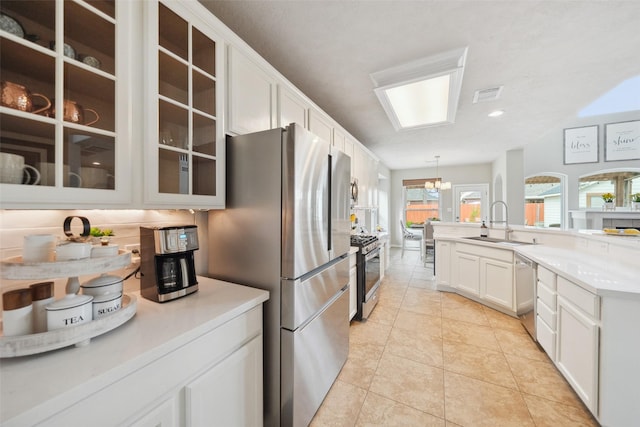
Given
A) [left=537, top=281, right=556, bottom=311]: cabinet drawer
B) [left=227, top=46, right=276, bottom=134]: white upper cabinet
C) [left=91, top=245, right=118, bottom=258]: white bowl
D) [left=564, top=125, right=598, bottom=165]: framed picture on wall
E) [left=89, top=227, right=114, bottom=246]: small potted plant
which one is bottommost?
[left=537, top=281, right=556, bottom=311]: cabinet drawer

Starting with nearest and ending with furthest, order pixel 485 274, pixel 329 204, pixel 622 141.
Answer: pixel 329 204
pixel 485 274
pixel 622 141

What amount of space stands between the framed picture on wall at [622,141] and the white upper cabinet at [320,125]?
765 cm

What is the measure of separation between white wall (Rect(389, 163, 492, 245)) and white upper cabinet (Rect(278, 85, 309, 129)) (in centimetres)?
608

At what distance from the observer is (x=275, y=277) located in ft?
4.25

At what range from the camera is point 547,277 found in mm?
1922

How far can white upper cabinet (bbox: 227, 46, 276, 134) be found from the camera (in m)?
1.44

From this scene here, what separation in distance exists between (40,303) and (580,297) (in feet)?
8.92

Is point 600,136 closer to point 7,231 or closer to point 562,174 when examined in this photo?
point 562,174

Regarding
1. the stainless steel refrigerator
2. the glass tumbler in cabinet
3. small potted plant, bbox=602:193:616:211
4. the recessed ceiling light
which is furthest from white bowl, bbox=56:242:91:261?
small potted plant, bbox=602:193:616:211

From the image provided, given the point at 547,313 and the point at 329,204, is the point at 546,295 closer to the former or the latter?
the point at 547,313

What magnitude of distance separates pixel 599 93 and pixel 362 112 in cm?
249

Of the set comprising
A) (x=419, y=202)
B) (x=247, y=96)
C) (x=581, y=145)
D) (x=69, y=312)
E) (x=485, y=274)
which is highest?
(x=581, y=145)

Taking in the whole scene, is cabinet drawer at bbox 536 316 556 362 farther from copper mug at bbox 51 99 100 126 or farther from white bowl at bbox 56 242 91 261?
copper mug at bbox 51 99 100 126

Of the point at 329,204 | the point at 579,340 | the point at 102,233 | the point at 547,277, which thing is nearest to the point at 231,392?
the point at 102,233
